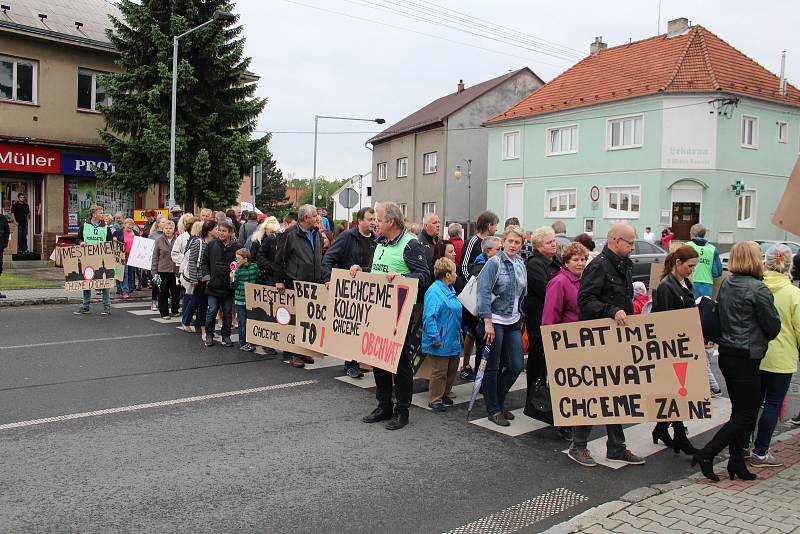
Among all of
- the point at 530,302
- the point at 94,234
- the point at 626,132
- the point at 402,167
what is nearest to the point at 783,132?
the point at 626,132

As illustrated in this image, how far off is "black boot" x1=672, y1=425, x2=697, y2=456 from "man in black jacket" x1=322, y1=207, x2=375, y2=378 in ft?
11.9

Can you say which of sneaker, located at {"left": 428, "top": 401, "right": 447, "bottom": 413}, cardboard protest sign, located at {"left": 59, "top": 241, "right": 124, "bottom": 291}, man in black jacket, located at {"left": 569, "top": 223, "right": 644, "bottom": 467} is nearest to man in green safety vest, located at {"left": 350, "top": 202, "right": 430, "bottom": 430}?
sneaker, located at {"left": 428, "top": 401, "right": 447, "bottom": 413}

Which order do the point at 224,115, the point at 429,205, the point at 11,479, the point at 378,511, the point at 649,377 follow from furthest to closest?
the point at 429,205
the point at 224,115
the point at 649,377
the point at 11,479
the point at 378,511

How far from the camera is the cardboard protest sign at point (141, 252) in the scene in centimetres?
1439

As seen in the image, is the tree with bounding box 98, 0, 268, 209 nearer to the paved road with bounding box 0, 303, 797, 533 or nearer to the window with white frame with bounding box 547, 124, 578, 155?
the paved road with bounding box 0, 303, 797, 533

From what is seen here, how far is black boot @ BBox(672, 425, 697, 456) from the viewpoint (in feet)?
19.2

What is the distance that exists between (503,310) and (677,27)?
108ft

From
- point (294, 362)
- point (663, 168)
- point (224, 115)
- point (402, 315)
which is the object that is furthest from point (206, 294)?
point (663, 168)

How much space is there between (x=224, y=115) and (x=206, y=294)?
15.9 m

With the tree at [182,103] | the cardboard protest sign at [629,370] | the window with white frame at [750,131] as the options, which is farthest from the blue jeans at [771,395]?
the window with white frame at [750,131]

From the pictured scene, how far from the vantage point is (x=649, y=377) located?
5531 millimetres

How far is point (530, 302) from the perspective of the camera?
6.71 meters

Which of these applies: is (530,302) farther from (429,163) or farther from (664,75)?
(429,163)

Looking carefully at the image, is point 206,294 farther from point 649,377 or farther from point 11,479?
point 649,377
